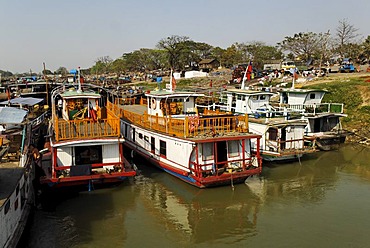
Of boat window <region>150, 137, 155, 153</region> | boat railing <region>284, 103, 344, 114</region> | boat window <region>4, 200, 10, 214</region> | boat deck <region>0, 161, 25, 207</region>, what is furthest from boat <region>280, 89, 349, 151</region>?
boat window <region>4, 200, 10, 214</region>

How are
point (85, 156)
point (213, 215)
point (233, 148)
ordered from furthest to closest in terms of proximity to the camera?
point (233, 148), point (85, 156), point (213, 215)

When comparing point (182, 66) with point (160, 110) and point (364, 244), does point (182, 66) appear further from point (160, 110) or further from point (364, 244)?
point (364, 244)

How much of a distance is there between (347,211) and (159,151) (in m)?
10.3

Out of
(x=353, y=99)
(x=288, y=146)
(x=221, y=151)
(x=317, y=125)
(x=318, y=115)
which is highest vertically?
(x=353, y=99)

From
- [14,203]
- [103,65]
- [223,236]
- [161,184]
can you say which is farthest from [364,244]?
[103,65]

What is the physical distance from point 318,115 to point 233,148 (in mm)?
10898

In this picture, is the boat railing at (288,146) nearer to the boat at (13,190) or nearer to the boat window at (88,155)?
the boat window at (88,155)

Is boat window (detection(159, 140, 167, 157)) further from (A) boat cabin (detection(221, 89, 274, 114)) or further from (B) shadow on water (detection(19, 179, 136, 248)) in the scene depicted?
(A) boat cabin (detection(221, 89, 274, 114))

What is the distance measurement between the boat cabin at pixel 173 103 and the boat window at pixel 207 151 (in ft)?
16.3

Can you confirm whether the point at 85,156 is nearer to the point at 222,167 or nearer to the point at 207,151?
the point at 207,151

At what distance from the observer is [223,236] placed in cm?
1341

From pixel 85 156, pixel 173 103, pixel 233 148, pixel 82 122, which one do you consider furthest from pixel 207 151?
pixel 82 122

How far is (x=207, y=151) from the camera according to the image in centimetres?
1769

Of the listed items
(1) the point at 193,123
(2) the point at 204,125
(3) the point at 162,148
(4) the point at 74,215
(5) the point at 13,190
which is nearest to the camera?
(5) the point at 13,190
